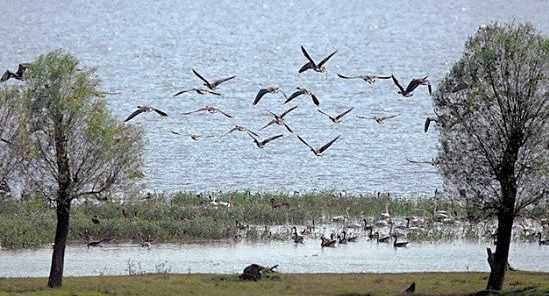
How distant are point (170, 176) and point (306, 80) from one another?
56.8 metres

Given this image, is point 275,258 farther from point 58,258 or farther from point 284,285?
point 58,258

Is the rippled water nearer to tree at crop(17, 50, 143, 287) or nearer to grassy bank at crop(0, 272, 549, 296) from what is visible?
grassy bank at crop(0, 272, 549, 296)

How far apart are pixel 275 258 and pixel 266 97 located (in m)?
73.3

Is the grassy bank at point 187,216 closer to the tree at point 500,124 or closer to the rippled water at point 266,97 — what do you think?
the tree at point 500,124

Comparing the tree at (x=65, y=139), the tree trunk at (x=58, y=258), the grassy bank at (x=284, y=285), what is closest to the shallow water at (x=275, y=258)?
the grassy bank at (x=284, y=285)

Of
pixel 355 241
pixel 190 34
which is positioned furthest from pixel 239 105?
pixel 190 34

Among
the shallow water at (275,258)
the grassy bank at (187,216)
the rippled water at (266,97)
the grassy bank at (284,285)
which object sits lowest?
the grassy bank at (284,285)

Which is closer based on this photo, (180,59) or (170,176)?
(170,176)

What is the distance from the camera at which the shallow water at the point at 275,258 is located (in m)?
55.2

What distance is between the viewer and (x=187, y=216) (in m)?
62.9

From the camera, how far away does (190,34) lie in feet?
627

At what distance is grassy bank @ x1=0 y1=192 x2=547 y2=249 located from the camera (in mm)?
59384

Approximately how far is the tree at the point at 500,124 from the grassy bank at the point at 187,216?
10.4m

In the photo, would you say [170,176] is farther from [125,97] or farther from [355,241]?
[125,97]
